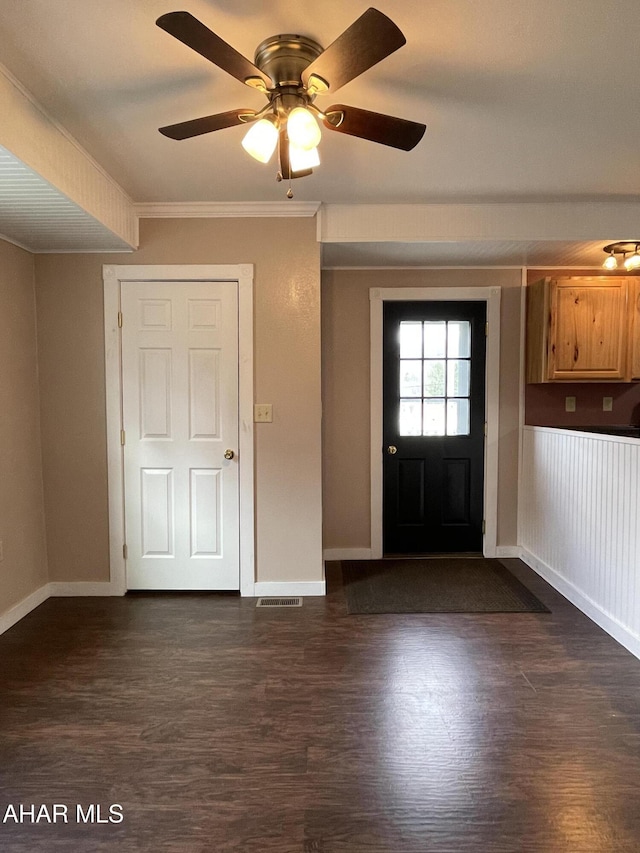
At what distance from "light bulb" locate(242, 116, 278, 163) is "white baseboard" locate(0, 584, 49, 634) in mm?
2812

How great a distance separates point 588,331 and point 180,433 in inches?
118

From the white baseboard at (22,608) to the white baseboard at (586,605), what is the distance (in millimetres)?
3398

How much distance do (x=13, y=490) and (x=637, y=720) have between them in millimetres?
3386

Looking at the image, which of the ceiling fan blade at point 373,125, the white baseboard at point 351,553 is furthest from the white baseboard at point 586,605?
the ceiling fan blade at point 373,125

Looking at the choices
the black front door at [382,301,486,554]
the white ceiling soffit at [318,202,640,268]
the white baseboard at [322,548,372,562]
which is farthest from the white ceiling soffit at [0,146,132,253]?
the white baseboard at [322,548,372,562]

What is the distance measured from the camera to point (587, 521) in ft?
9.70

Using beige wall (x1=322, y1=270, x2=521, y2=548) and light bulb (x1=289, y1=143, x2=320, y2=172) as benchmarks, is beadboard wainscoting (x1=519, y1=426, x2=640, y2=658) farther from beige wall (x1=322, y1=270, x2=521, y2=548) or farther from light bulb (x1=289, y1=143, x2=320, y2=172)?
light bulb (x1=289, y1=143, x2=320, y2=172)

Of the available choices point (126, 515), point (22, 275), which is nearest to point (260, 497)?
point (126, 515)

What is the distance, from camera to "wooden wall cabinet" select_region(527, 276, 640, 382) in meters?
3.52

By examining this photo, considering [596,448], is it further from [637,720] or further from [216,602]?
[216,602]

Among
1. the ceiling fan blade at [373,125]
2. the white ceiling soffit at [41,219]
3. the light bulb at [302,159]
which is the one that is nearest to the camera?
the ceiling fan blade at [373,125]

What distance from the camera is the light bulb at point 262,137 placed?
167 cm

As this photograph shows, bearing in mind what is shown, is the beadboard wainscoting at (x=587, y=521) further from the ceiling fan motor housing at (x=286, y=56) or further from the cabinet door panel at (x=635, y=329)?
the ceiling fan motor housing at (x=286, y=56)

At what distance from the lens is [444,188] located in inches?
110
